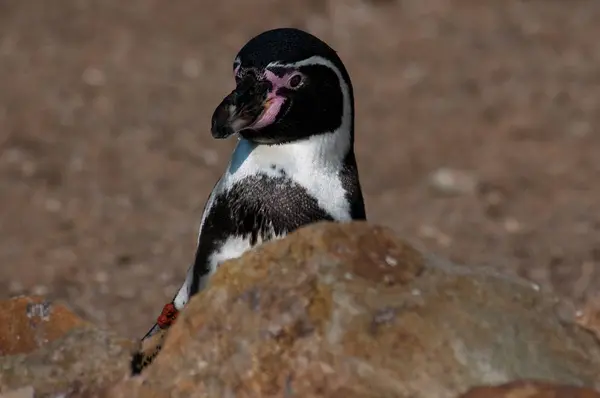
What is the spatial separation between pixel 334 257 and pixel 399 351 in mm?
245

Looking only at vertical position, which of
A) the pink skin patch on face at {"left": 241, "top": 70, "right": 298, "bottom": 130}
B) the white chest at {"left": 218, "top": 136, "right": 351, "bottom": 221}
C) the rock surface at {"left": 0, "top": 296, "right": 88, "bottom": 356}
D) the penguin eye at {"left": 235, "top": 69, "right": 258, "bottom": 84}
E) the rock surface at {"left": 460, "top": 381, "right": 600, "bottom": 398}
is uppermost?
the penguin eye at {"left": 235, "top": 69, "right": 258, "bottom": 84}

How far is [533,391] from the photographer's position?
2.39 meters

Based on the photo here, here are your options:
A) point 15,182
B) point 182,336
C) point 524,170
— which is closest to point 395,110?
point 524,170

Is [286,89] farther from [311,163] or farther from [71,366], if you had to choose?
[71,366]

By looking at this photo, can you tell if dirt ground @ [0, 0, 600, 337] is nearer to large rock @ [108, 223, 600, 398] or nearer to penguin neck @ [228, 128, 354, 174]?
penguin neck @ [228, 128, 354, 174]

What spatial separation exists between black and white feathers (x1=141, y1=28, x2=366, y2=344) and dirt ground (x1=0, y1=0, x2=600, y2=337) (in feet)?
8.18

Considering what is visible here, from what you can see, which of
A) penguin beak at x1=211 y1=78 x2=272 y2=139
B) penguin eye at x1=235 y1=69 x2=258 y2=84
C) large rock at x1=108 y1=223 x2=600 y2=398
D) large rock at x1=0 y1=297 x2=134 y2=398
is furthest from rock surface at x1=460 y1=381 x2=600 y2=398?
penguin eye at x1=235 y1=69 x2=258 y2=84

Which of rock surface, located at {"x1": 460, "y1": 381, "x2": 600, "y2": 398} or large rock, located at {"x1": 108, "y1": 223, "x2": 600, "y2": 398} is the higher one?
large rock, located at {"x1": 108, "y1": 223, "x2": 600, "y2": 398}

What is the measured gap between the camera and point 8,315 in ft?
10.7

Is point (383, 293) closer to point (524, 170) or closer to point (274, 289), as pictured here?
point (274, 289)

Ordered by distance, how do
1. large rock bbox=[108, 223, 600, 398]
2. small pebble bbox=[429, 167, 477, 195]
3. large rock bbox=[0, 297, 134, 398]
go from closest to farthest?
large rock bbox=[108, 223, 600, 398], large rock bbox=[0, 297, 134, 398], small pebble bbox=[429, 167, 477, 195]

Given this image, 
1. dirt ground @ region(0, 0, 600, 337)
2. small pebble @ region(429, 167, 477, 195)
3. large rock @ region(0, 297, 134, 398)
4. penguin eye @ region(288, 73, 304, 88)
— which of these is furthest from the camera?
small pebble @ region(429, 167, 477, 195)

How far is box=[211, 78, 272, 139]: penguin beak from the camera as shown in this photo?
3.10 m

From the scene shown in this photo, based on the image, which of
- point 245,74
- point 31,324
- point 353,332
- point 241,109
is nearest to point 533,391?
point 353,332
